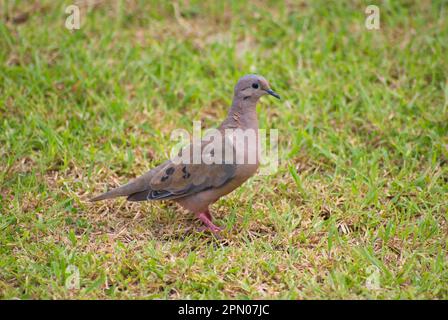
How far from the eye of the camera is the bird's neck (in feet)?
15.8

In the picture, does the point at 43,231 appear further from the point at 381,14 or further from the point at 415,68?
the point at 381,14

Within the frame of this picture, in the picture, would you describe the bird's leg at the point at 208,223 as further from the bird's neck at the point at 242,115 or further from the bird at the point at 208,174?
the bird's neck at the point at 242,115

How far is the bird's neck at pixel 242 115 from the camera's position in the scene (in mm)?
4809

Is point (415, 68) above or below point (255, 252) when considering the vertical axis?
above

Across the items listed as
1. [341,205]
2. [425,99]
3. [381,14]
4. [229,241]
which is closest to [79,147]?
[229,241]

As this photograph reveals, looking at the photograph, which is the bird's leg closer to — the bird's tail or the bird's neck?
the bird's tail

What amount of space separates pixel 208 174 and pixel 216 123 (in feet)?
5.07

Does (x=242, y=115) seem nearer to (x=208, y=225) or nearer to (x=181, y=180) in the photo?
(x=181, y=180)

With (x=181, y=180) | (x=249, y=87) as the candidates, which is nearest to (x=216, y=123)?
(x=249, y=87)

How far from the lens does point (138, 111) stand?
6.10m

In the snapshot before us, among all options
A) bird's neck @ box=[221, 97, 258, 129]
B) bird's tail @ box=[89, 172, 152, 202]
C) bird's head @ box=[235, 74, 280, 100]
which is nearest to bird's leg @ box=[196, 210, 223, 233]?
bird's tail @ box=[89, 172, 152, 202]

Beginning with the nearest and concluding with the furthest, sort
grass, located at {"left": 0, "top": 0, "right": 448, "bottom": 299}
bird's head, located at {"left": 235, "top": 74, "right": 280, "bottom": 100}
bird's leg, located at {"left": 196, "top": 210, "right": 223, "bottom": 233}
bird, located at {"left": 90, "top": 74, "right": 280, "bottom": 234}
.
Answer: grass, located at {"left": 0, "top": 0, "right": 448, "bottom": 299}, bird, located at {"left": 90, "top": 74, "right": 280, "bottom": 234}, bird's leg, located at {"left": 196, "top": 210, "right": 223, "bottom": 233}, bird's head, located at {"left": 235, "top": 74, "right": 280, "bottom": 100}

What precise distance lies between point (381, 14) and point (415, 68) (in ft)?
3.75

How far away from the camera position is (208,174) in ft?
15.2
